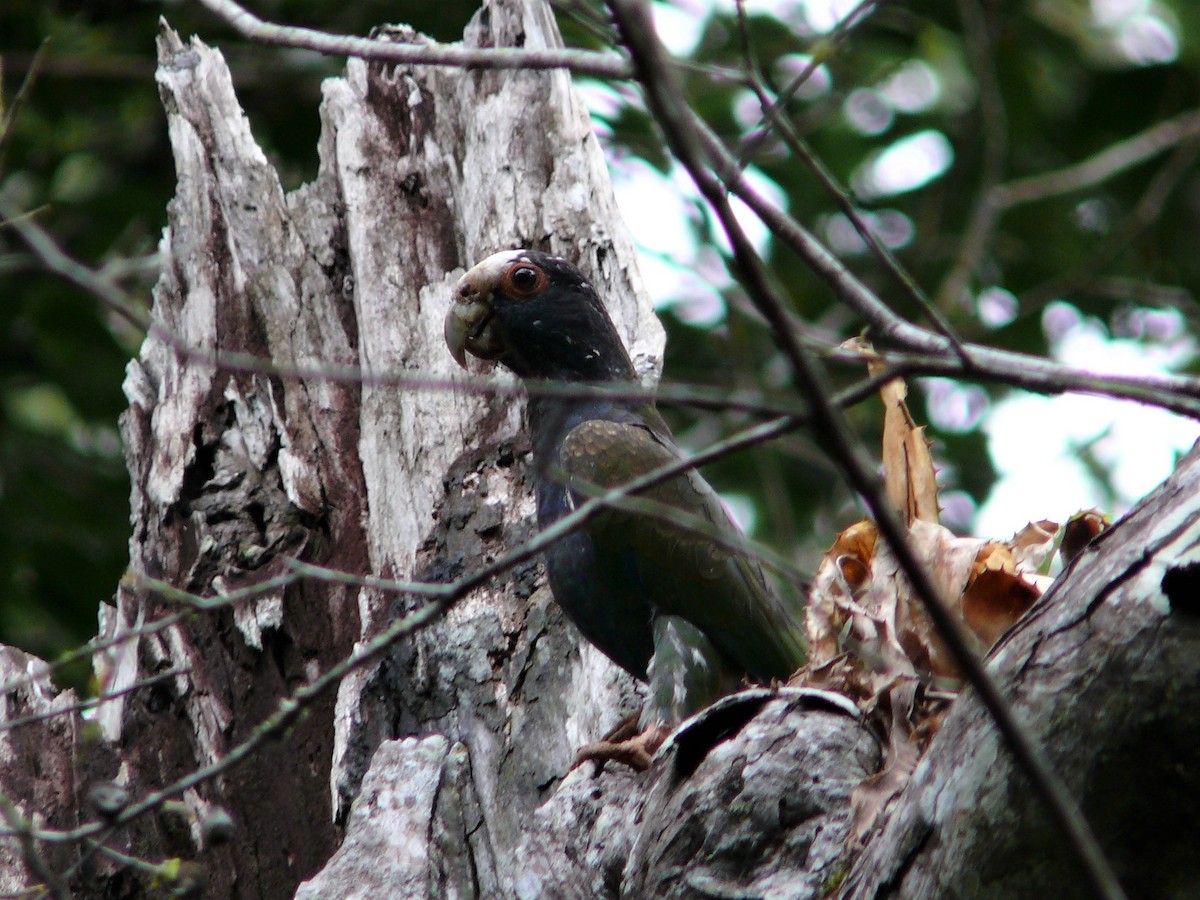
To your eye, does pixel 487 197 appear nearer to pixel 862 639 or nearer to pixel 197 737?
pixel 197 737

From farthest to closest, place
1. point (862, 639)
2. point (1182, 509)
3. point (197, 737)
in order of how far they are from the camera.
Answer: point (197, 737)
point (862, 639)
point (1182, 509)

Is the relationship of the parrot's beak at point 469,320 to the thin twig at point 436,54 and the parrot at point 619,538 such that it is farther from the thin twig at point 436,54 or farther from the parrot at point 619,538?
the thin twig at point 436,54

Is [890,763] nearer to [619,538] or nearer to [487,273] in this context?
[619,538]

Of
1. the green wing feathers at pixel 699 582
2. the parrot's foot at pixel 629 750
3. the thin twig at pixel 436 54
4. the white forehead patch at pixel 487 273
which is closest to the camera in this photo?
the thin twig at pixel 436 54

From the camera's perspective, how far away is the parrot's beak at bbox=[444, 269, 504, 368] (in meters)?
4.64

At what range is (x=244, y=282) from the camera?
16.4 feet

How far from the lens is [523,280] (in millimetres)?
4680

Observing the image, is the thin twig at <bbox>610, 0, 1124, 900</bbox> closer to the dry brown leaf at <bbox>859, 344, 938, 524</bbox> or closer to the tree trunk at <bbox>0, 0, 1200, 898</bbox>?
the tree trunk at <bbox>0, 0, 1200, 898</bbox>

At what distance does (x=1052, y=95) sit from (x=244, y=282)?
252 inches

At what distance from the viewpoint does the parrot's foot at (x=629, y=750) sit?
3.52 m

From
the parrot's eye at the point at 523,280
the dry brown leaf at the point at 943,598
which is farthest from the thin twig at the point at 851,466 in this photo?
the parrot's eye at the point at 523,280

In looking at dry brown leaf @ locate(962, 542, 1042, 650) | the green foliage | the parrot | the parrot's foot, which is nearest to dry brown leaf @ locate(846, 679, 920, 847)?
A: dry brown leaf @ locate(962, 542, 1042, 650)

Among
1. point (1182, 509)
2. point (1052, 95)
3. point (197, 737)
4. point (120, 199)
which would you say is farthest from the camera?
point (1052, 95)

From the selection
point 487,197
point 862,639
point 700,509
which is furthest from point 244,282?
point 862,639
